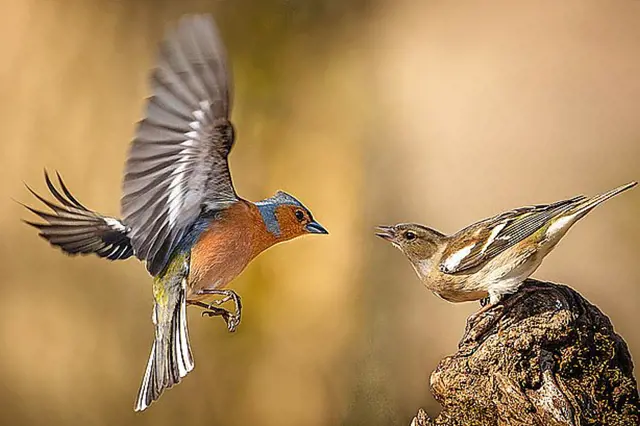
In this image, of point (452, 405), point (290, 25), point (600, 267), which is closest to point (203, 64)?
point (290, 25)

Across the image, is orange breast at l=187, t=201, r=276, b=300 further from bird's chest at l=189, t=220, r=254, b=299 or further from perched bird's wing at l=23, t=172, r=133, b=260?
perched bird's wing at l=23, t=172, r=133, b=260

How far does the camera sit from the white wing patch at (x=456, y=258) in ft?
4.69

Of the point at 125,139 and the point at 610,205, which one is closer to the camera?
the point at 610,205

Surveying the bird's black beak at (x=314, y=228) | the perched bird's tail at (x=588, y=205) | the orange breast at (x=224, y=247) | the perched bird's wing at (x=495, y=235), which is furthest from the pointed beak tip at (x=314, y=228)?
the perched bird's tail at (x=588, y=205)

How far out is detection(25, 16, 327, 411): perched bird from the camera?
135 centimetres

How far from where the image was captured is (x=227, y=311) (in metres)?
1.80

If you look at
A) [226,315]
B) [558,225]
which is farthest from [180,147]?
[558,225]

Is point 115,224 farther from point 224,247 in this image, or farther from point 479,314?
point 479,314

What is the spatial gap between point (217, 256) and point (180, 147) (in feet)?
0.94

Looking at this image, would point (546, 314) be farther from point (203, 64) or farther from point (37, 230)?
point (37, 230)

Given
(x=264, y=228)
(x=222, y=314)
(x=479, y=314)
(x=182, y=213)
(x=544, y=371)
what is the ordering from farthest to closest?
(x=222, y=314) → (x=264, y=228) → (x=182, y=213) → (x=479, y=314) → (x=544, y=371)

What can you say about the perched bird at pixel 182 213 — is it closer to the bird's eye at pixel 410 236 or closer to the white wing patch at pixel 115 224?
the white wing patch at pixel 115 224

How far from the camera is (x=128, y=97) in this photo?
1880 mm

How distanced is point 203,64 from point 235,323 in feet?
2.33
